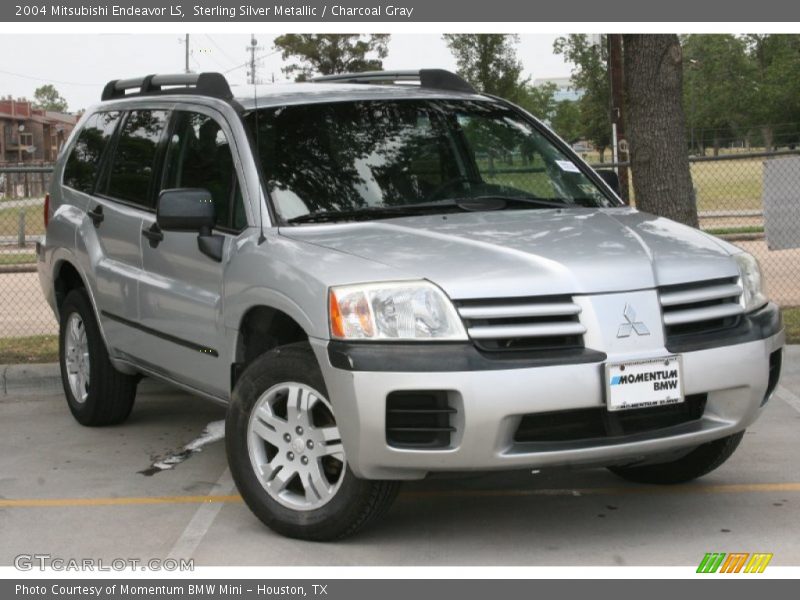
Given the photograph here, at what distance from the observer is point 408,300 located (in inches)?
196

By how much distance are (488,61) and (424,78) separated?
63.8m

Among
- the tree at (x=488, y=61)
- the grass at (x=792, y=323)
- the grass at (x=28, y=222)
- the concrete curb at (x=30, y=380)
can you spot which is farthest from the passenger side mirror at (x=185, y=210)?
the tree at (x=488, y=61)

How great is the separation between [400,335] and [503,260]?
1.62 feet

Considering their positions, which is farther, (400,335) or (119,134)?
(119,134)

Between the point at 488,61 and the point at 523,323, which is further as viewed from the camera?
the point at 488,61

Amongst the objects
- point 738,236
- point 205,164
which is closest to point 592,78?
point 738,236

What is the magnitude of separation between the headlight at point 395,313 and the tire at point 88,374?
117 inches

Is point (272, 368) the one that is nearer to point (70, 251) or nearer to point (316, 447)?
point (316, 447)

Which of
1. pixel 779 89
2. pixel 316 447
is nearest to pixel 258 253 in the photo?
pixel 316 447

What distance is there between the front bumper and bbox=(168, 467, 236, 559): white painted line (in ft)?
2.94

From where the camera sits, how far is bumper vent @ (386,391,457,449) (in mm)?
4926

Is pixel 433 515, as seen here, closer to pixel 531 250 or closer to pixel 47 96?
pixel 531 250

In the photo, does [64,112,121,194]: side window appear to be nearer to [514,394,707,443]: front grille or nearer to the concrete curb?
the concrete curb

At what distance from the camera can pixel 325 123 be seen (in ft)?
20.7
